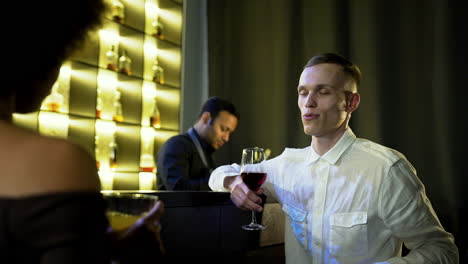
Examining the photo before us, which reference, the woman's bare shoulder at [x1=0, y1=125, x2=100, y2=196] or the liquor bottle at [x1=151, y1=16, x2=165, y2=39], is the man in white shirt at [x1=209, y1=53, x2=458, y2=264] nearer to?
the woman's bare shoulder at [x1=0, y1=125, x2=100, y2=196]

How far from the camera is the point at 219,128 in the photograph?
356 cm

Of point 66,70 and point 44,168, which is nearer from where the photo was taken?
point 44,168

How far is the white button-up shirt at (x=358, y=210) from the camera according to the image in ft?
4.59

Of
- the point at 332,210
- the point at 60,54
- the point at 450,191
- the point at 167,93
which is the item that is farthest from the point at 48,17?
the point at 167,93

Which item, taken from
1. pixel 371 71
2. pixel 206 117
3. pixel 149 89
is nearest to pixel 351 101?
pixel 206 117

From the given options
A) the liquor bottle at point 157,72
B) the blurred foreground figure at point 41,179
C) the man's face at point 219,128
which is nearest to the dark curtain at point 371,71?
the liquor bottle at point 157,72

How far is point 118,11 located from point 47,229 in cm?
387

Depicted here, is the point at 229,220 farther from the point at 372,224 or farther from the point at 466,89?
the point at 466,89

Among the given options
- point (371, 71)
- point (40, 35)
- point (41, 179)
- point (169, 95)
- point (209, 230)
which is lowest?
point (209, 230)

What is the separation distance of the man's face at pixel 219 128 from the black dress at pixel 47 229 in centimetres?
300

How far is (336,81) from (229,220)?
675 mm

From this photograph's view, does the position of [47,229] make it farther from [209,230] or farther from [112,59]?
[112,59]

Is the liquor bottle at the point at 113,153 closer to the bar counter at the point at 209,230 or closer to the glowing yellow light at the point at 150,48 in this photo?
the glowing yellow light at the point at 150,48

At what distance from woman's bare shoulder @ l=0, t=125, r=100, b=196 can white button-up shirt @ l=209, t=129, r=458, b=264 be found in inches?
42.9
